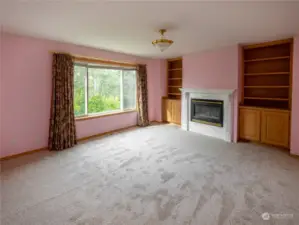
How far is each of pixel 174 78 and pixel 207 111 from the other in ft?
6.69

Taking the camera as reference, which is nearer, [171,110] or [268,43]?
[268,43]

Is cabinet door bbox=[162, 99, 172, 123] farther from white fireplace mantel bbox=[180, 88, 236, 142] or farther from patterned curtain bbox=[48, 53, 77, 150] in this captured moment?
patterned curtain bbox=[48, 53, 77, 150]

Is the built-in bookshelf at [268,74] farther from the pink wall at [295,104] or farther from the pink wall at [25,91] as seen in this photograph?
the pink wall at [25,91]

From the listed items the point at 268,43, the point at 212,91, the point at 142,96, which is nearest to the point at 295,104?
the point at 268,43

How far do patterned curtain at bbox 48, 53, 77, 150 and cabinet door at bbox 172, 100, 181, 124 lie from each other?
3633 mm

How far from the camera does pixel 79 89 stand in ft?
17.1

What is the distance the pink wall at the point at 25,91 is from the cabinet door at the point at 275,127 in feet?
15.5

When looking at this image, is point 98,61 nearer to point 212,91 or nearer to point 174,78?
point 174,78

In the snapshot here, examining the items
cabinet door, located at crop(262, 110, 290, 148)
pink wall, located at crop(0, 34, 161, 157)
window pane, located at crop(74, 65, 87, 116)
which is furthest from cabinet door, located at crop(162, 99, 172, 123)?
pink wall, located at crop(0, 34, 161, 157)

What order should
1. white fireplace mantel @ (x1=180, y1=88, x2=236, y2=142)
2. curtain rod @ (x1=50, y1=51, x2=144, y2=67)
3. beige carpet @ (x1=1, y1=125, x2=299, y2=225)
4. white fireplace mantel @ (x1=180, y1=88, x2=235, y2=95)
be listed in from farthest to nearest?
white fireplace mantel @ (x1=180, y1=88, x2=236, y2=142) < white fireplace mantel @ (x1=180, y1=88, x2=235, y2=95) < curtain rod @ (x1=50, y1=51, x2=144, y2=67) < beige carpet @ (x1=1, y1=125, x2=299, y2=225)

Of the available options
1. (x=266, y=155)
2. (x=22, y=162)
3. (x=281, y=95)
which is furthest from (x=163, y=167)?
(x=281, y=95)

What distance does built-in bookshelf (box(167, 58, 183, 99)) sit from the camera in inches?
285

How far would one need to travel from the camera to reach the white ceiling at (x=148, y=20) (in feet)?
8.19

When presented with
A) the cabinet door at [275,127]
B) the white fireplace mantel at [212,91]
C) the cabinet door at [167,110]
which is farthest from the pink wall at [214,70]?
the cabinet door at [167,110]
